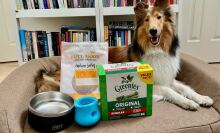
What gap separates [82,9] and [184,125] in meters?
1.11

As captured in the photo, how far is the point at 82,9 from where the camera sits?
1.77 m

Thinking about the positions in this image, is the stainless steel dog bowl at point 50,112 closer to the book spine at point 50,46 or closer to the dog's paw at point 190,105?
the dog's paw at point 190,105

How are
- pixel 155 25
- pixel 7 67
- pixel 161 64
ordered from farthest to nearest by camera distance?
1. pixel 7 67
2. pixel 161 64
3. pixel 155 25

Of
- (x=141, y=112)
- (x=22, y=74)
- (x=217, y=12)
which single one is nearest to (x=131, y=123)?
(x=141, y=112)

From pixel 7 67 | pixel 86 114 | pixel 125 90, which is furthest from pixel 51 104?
pixel 7 67

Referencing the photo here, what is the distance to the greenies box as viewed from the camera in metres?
1.12

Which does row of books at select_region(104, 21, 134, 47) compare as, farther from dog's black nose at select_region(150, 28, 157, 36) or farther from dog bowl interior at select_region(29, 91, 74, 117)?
dog bowl interior at select_region(29, 91, 74, 117)

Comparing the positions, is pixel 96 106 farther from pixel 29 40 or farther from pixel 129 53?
pixel 29 40

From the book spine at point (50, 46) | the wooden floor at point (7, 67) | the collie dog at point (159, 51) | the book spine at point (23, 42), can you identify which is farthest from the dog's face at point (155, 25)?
the wooden floor at point (7, 67)

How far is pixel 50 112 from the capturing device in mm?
1118

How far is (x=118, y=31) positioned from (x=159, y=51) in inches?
22.0

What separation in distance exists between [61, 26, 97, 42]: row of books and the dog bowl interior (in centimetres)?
73

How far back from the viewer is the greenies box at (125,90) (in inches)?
44.3

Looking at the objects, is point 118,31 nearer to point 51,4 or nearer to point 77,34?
point 77,34
